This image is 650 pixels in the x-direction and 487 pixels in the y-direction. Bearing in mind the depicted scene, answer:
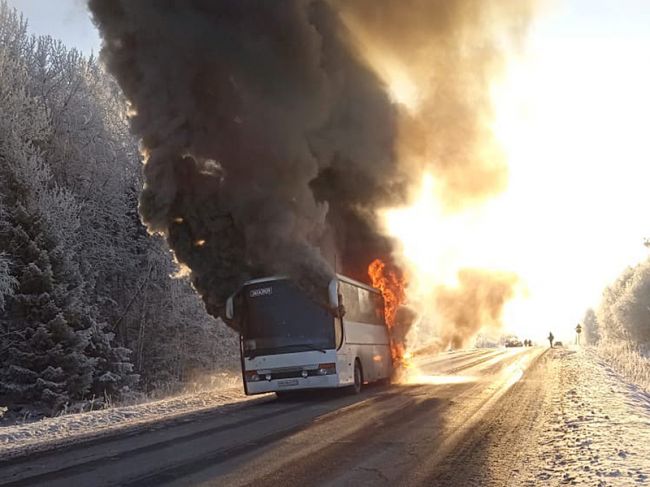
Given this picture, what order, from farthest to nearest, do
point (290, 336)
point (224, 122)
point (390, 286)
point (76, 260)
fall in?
point (76, 260) < point (390, 286) < point (224, 122) < point (290, 336)

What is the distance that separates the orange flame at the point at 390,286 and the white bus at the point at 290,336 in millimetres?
5792

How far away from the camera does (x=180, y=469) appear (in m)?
7.45

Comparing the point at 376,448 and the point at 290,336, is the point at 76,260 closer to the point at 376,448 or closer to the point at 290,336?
the point at 290,336

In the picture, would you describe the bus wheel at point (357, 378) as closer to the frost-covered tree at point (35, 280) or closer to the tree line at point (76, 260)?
the tree line at point (76, 260)

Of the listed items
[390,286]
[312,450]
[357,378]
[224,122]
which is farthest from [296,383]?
[224,122]

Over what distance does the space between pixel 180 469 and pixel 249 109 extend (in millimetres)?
13993

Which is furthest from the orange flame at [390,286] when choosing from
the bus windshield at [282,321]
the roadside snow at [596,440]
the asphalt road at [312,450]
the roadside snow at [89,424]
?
the asphalt road at [312,450]

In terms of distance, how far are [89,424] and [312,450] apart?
19.6 ft

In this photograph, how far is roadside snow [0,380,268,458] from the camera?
10.3 meters

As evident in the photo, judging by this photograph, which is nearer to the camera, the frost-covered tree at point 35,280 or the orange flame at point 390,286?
the frost-covered tree at point 35,280

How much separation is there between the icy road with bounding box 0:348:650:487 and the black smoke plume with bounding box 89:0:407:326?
551 centimetres

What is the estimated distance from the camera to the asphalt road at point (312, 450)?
23.0ft

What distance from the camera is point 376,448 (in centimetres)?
859

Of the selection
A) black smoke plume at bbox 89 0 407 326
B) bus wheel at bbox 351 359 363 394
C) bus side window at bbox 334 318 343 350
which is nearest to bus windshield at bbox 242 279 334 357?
bus side window at bbox 334 318 343 350
